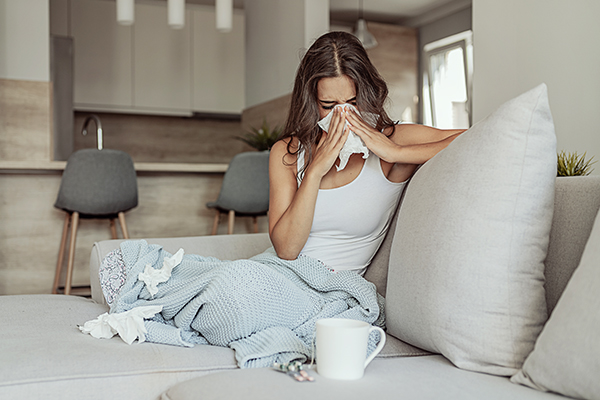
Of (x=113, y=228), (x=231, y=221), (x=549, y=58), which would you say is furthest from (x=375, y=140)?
(x=113, y=228)

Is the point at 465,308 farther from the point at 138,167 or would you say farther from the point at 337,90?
the point at 138,167

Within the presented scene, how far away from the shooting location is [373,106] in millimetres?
1471

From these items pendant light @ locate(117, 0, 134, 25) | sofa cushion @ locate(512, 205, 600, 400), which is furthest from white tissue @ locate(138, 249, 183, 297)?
pendant light @ locate(117, 0, 134, 25)

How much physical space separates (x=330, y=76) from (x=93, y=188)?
2.08 meters

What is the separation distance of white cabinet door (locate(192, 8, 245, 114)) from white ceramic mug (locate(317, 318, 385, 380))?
5.28 m

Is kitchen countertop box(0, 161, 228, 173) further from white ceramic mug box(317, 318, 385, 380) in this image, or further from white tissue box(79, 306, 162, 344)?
white ceramic mug box(317, 318, 385, 380)

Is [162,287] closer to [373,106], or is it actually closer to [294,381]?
[294,381]

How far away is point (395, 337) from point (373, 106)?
0.61m

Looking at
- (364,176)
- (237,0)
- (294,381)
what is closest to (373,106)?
(364,176)

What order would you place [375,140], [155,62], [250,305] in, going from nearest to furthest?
[250,305] → [375,140] → [155,62]

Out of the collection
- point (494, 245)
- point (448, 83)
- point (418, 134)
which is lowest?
point (494, 245)

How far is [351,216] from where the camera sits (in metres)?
1.40

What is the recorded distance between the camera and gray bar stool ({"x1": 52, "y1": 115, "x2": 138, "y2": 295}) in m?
3.10

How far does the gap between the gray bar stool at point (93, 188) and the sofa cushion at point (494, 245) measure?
8.21ft
